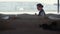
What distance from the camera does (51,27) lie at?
1.70m

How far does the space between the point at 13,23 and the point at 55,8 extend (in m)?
1.64

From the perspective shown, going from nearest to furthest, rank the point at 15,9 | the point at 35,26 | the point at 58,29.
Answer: the point at 58,29 < the point at 35,26 < the point at 15,9

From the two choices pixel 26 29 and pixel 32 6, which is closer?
pixel 26 29

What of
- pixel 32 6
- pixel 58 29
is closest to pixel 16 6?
pixel 32 6

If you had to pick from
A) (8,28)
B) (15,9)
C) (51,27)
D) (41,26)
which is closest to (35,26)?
(41,26)

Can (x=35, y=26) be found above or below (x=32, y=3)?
below

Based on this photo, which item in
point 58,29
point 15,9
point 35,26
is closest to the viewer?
point 58,29

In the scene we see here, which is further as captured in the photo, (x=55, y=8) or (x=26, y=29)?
(x=55, y=8)

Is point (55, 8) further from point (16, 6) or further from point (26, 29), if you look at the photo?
point (26, 29)

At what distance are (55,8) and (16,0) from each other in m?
0.79

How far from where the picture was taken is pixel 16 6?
321 centimetres

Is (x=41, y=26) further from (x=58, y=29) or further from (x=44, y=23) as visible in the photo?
(x=58, y=29)

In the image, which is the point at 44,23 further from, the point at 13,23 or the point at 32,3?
the point at 32,3

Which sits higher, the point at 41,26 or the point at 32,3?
the point at 32,3
